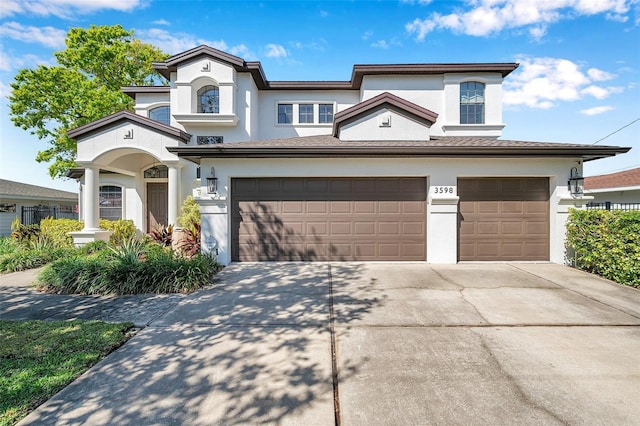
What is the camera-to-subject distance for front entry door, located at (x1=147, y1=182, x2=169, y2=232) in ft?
44.2

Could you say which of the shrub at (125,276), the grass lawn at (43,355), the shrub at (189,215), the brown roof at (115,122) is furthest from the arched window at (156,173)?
the grass lawn at (43,355)

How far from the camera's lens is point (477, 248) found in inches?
325

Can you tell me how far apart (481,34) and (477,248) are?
8717 millimetres

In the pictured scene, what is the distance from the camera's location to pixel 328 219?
830cm

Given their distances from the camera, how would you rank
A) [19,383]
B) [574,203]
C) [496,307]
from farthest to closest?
[574,203]
[496,307]
[19,383]

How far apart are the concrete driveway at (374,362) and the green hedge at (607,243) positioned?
0.85 meters

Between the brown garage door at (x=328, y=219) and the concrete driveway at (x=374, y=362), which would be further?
the brown garage door at (x=328, y=219)

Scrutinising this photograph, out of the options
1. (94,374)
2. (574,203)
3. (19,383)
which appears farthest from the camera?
(574,203)

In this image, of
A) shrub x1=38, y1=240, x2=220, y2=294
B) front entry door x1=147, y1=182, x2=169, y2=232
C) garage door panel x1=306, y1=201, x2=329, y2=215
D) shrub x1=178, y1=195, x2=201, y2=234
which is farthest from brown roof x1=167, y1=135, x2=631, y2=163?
front entry door x1=147, y1=182, x2=169, y2=232

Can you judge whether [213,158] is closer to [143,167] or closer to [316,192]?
[316,192]

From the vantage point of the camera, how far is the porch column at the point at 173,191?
1062 centimetres

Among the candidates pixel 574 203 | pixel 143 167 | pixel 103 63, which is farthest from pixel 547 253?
pixel 103 63

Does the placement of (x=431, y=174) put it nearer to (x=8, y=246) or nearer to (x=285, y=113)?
(x=285, y=113)

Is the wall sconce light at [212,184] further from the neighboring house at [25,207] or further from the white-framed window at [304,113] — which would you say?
the neighboring house at [25,207]
